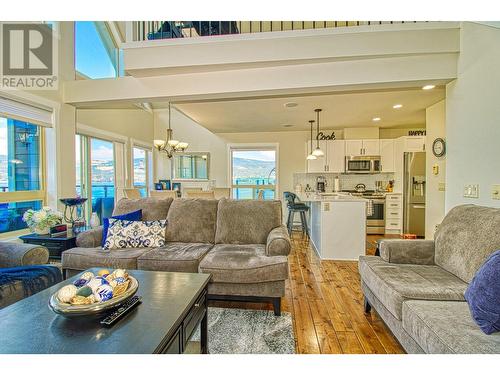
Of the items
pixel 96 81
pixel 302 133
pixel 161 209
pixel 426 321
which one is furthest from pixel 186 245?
pixel 302 133

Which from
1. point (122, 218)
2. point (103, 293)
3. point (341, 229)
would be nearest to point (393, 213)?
point (341, 229)

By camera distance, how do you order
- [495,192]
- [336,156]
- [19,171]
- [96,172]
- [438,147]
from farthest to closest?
[336,156], [96,172], [438,147], [19,171], [495,192]

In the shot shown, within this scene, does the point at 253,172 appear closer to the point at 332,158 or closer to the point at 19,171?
the point at 332,158

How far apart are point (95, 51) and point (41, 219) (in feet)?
11.4

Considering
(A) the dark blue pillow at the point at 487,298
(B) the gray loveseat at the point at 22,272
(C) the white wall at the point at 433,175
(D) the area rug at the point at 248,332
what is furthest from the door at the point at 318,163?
(B) the gray loveseat at the point at 22,272

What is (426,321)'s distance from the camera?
1.33m

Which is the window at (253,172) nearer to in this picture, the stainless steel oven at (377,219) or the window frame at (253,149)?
the window frame at (253,149)

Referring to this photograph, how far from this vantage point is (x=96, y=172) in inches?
200

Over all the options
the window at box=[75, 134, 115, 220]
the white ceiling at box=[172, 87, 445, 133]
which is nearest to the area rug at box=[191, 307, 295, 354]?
the white ceiling at box=[172, 87, 445, 133]

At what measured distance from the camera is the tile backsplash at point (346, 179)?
6.14 m

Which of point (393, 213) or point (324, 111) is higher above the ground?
point (324, 111)
